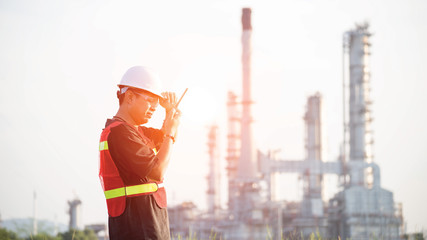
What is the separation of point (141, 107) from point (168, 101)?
0.22 m

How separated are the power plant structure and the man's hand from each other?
43827 mm

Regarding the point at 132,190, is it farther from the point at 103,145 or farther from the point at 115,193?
the point at 103,145

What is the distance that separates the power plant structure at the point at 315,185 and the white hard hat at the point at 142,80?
1732 inches

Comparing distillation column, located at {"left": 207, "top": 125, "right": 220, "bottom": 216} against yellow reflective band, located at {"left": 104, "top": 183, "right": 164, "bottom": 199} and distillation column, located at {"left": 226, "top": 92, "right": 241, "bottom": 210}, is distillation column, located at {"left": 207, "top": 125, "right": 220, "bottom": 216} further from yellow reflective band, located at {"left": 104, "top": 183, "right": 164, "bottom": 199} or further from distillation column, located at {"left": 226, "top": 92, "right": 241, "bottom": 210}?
yellow reflective band, located at {"left": 104, "top": 183, "right": 164, "bottom": 199}

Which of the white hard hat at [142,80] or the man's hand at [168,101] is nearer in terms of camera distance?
the white hard hat at [142,80]

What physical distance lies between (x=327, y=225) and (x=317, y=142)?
847 centimetres

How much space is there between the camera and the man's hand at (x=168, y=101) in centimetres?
368

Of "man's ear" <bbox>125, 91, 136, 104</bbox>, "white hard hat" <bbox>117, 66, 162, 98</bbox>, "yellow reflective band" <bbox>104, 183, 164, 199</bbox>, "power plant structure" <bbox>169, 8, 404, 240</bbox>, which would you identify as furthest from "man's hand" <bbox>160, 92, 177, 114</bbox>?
"power plant structure" <bbox>169, 8, 404, 240</bbox>

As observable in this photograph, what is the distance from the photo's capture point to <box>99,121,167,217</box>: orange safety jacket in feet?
10.8

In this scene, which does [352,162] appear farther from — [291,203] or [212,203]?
[212,203]

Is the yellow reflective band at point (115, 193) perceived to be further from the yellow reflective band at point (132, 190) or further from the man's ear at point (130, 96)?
the man's ear at point (130, 96)

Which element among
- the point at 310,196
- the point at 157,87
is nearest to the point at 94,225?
the point at 310,196

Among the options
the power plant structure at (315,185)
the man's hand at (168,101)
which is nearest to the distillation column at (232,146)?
the power plant structure at (315,185)

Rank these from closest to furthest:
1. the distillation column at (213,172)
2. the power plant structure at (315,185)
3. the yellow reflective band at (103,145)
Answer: the yellow reflective band at (103,145) < the power plant structure at (315,185) < the distillation column at (213,172)
